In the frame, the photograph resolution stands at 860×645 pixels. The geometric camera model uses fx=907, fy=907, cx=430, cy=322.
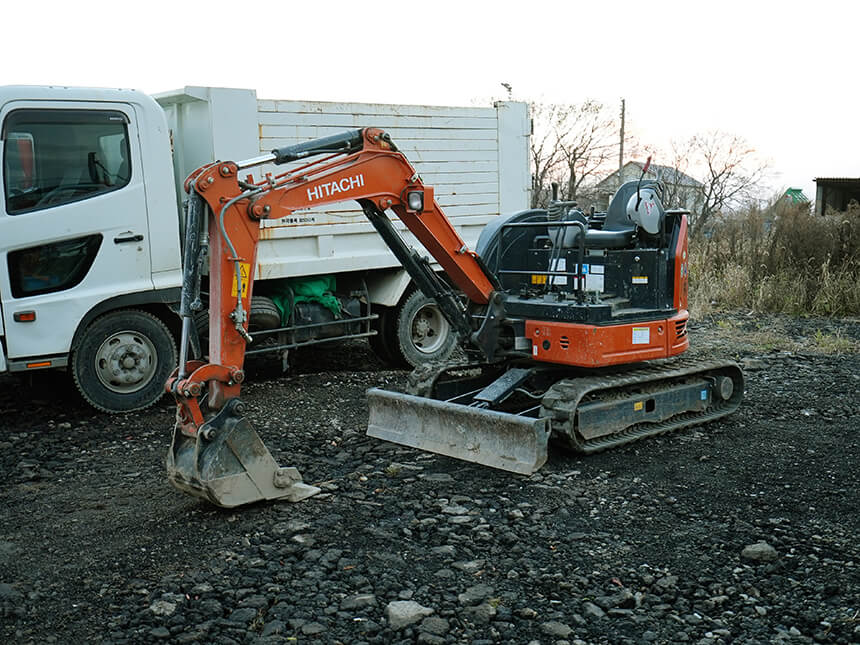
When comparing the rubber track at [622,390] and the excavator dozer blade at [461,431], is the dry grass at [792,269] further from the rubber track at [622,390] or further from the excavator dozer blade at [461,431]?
the excavator dozer blade at [461,431]

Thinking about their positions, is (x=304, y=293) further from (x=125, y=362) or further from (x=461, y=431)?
(x=461, y=431)

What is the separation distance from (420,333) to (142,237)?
325cm

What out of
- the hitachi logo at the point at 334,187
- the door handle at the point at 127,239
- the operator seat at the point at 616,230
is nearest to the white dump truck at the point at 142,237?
the door handle at the point at 127,239

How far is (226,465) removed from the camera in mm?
5129

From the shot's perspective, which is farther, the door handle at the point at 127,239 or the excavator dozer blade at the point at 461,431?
the door handle at the point at 127,239

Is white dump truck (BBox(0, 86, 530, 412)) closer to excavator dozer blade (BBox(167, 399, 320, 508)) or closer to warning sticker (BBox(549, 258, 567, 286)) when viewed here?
warning sticker (BBox(549, 258, 567, 286))

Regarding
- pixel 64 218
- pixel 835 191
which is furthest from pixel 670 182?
pixel 64 218

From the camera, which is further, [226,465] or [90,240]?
[90,240]

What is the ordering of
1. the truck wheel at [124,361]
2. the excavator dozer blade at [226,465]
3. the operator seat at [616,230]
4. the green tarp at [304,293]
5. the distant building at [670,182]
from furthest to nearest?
the distant building at [670,182]
the green tarp at [304,293]
the truck wheel at [124,361]
the operator seat at [616,230]
the excavator dozer blade at [226,465]

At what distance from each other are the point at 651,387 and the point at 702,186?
73.0 feet

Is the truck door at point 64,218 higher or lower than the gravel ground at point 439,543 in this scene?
higher

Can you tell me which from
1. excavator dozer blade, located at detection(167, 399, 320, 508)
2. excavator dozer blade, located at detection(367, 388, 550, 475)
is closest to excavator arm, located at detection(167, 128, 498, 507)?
excavator dozer blade, located at detection(167, 399, 320, 508)

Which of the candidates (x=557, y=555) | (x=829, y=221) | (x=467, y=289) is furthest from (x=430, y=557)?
(x=829, y=221)

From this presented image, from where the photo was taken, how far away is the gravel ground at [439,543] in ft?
13.0
